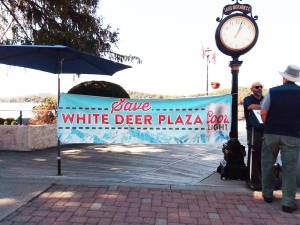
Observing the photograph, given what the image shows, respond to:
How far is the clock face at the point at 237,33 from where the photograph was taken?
21.6 ft

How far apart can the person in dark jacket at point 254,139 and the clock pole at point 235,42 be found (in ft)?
Answer: 1.51

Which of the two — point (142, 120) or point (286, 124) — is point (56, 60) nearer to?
point (142, 120)

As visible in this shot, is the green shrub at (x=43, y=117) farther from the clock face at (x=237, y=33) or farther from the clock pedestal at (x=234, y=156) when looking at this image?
the clock face at (x=237, y=33)

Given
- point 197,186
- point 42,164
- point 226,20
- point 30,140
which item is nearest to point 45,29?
point 30,140

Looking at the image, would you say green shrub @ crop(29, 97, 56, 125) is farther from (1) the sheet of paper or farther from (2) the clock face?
(1) the sheet of paper

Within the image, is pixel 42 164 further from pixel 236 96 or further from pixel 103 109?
pixel 236 96

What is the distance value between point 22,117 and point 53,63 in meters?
2.76

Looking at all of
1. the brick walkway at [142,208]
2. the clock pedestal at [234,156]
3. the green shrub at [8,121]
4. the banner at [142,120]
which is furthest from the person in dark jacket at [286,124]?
the green shrub at [8,121]

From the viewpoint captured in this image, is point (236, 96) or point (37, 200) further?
point (236, 96)

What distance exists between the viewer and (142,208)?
16.4 ft

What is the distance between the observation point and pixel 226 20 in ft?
21.5

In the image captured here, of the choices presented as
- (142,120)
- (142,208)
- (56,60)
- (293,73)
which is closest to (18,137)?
(56,60)

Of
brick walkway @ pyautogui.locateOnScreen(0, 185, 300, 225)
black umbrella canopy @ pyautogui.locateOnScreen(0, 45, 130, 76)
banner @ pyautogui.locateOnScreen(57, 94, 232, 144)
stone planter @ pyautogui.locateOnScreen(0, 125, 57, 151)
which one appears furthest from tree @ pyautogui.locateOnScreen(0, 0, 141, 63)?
brick walkway @ pyautogui.locateOnScreen(0, 185, 300, 225)

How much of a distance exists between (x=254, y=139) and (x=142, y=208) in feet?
7.46
